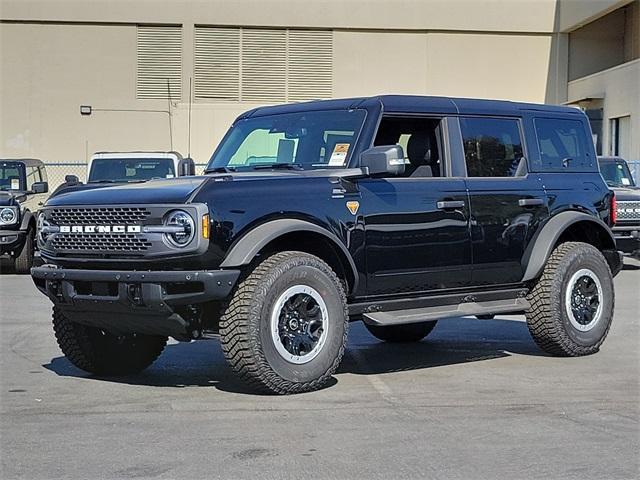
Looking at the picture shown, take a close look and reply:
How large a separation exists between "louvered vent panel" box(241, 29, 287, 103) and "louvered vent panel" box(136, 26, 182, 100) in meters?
2.06

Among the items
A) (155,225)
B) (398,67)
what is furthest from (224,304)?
(398,67)

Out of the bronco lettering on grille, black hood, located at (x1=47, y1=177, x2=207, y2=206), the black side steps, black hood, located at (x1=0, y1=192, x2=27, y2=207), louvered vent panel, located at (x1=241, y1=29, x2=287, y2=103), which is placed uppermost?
louvered vent panel, located at (x1=241, y1=29, x2=287, y2=103)

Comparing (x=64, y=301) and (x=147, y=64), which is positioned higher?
(x=147, y=64)

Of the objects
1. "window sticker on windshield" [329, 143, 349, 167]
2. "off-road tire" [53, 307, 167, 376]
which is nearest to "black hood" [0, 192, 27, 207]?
"off-road tire" [53, 307, 167, 376]

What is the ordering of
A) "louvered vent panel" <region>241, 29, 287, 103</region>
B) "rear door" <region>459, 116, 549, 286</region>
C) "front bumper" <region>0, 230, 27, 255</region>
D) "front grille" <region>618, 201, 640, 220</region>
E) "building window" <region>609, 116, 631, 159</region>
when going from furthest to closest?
"louvered vent panel" <region>241, 29, 287, 103</region>
"building window" <region>609, 116, 631, 159</region>
"front grille" <region>618, 201, 640, 220</region>
"front bumper" <region>0, 230, 27, 255</region>
"rear door" <region>459, 116, 549, 286</region>

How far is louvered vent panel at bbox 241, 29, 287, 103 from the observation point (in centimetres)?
3422

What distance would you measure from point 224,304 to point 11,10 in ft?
94.4

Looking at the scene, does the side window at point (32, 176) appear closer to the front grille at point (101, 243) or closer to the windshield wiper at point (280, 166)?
Result: the windshield wiper at point (280, 166)

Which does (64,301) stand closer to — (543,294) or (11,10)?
(543,294)

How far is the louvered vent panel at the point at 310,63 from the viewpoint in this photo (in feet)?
112

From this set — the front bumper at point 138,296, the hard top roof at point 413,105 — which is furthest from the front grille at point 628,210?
the front bumper at point 138,296

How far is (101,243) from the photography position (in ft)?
23.6

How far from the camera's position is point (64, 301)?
24.0ft

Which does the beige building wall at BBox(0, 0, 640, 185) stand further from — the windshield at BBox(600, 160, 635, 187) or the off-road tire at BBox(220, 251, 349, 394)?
the off-road tire at BBox(220, 251, 349, 394)
